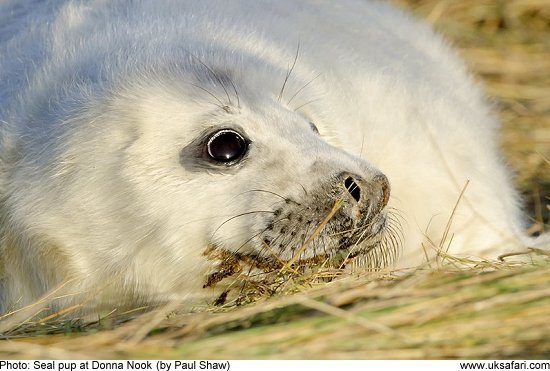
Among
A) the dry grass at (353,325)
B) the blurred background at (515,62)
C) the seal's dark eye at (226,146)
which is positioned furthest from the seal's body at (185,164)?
the blurred background at (515,62)

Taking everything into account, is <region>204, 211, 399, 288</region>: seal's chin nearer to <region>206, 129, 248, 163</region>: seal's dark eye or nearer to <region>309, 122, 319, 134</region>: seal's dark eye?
<region>206, 129, 248, 163</region>: seal's dark eye

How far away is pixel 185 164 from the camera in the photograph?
2934 mm

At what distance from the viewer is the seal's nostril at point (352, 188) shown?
2873 mm

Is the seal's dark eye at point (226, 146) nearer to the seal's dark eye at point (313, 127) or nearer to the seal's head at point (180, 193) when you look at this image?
the seal's head at point (180, 193)

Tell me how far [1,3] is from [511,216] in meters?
2.12

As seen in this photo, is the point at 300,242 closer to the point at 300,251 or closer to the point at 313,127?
the point at 300,251

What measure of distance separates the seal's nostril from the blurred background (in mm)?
1608

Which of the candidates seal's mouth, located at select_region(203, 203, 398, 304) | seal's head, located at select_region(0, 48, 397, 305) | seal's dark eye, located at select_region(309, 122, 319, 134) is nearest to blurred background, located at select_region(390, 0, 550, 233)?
seal's dark eye, located at select_region(309, 122, 319, 134)

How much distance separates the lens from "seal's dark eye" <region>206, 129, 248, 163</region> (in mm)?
2922

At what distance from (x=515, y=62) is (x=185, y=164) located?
326 centimetres

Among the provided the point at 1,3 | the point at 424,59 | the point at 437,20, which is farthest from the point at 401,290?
the point at 437,20

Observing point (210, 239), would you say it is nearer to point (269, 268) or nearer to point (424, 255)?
point (269, 268)

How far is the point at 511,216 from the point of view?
3830 millimetres

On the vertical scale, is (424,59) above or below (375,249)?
above
